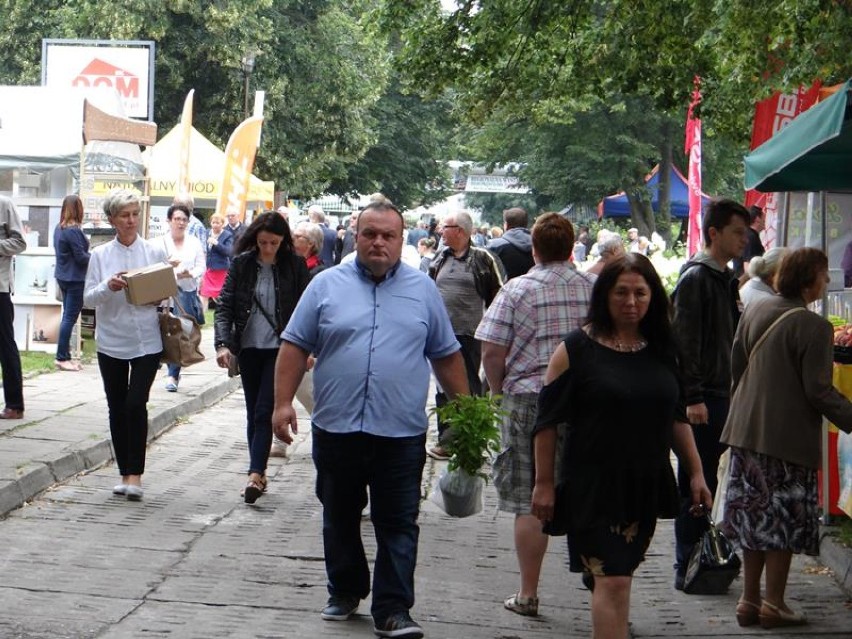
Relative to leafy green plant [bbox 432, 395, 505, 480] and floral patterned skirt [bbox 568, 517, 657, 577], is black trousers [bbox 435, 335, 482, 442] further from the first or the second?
floral patterned skirt [bbox 568, 517, 657, 577]

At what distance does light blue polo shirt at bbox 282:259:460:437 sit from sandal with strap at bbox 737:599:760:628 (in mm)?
1806

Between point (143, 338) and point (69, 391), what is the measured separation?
5.53m

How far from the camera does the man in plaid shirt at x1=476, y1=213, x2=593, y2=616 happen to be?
270 inches

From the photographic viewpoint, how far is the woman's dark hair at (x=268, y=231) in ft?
29.9

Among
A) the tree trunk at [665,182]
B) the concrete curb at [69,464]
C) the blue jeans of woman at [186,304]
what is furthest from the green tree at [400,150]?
the concrete curb at [69,464]

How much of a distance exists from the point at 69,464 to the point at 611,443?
5831 millimetres

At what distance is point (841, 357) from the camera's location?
27.8ft

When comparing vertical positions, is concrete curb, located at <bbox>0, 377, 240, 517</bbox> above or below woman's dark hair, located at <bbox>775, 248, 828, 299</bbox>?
below

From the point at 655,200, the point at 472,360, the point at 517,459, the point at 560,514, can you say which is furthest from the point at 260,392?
the point at 655,200

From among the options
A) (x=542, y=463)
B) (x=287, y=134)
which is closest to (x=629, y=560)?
(x=542, y=463)

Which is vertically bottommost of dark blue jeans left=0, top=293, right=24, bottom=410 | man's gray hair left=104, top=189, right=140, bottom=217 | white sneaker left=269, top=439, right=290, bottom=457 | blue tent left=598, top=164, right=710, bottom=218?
white sneaker left=269, top=439, right=290, bottom=457

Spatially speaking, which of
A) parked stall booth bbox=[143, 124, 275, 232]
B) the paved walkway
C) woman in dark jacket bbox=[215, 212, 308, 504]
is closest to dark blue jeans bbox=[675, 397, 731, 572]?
the paved walkway

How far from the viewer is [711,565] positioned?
729cm

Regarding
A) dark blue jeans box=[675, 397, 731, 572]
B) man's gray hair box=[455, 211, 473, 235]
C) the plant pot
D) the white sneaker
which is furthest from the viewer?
the white sneaker
